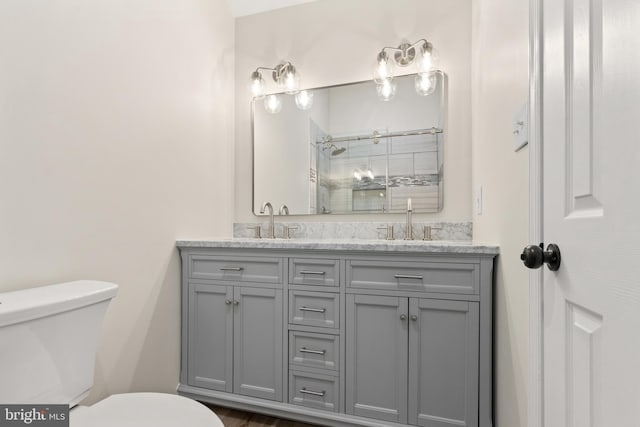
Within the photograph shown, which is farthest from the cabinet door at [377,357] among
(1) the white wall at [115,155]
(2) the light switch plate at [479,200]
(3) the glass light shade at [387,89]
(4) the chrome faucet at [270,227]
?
(3) the glass light shade at [387,89]

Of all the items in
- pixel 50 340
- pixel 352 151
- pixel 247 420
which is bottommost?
pixel 247 420

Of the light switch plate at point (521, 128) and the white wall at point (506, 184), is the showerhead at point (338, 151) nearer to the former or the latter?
the white wall at point (506, 184)

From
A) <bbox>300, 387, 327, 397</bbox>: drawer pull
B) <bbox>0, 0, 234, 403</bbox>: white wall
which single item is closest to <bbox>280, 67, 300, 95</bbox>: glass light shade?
<bbox>0, 0, 234, 403</bbox>: white wall

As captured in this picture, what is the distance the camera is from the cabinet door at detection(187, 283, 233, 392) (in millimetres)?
1729

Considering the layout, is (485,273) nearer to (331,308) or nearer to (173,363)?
(331,308)

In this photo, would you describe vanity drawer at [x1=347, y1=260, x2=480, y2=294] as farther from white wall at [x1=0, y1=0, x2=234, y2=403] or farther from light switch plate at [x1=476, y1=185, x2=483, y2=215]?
white wall at [x1=0, y1=0, x2=234, y2=403]

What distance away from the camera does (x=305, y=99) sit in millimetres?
2260

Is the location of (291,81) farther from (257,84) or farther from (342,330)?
(342,330)

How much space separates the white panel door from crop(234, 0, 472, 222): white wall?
1259 millimetres

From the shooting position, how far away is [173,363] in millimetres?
1795

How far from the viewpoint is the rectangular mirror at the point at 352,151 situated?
6.66 feet

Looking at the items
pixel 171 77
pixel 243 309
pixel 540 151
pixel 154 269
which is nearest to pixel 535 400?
pixel 540 151

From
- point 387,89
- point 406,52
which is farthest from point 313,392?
point 406,52

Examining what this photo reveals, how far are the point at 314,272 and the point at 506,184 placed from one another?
35.8 inches
